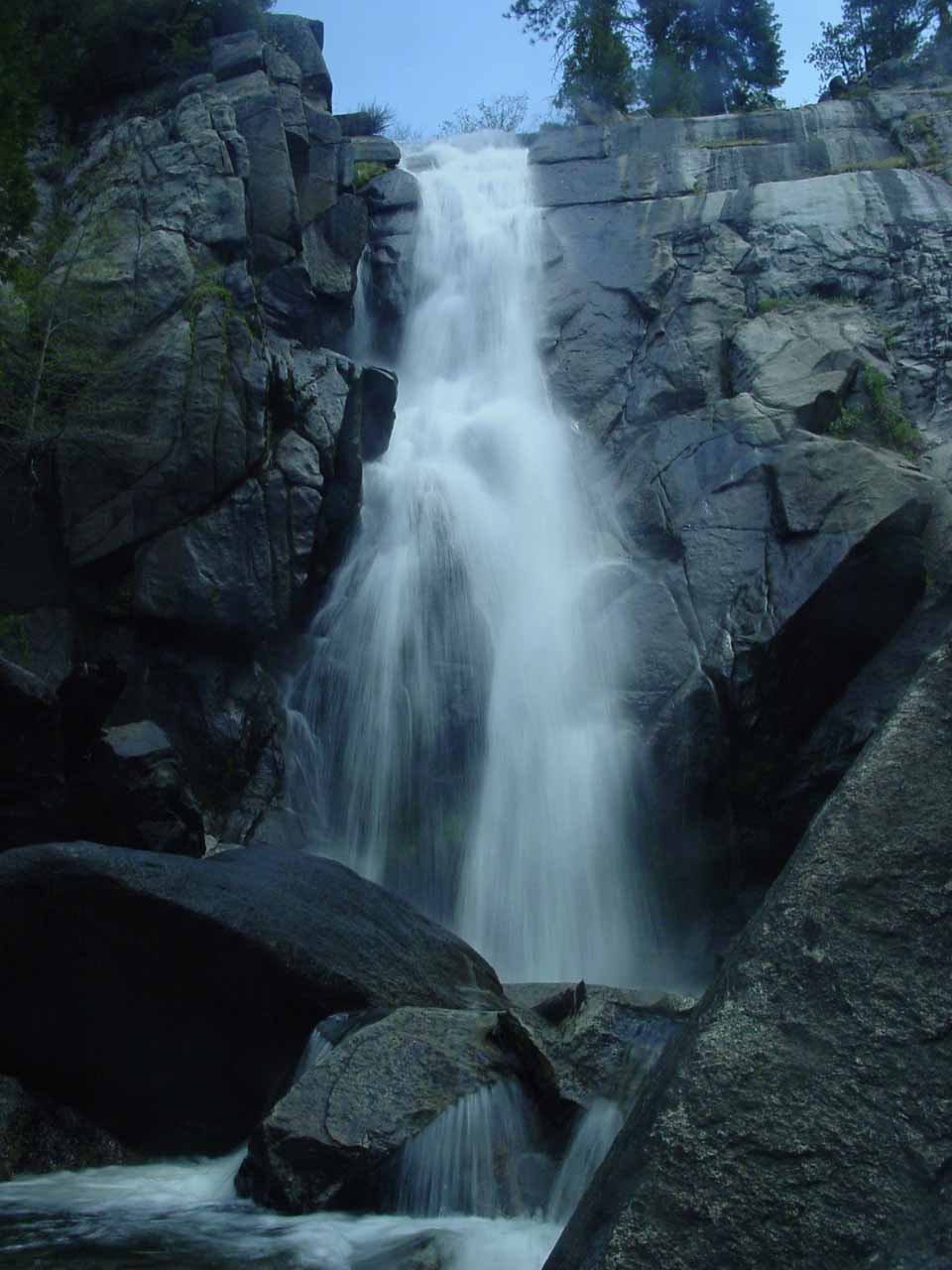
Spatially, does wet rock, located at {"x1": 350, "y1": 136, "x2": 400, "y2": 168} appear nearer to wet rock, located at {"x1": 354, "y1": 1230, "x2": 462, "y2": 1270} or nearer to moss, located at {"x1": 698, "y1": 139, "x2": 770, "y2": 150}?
moss, located at {"x1": 698, "y1": 139, "x2": 770, "y2": 150}

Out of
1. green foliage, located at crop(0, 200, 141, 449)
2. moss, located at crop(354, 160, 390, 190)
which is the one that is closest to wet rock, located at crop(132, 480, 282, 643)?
green foliage, located at crop(0, 200, 141, 449)

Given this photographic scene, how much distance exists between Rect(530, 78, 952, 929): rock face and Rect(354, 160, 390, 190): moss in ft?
10.8

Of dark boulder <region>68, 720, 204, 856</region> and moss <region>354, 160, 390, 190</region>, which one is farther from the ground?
moss <region>354, 160, 390, 190</region>

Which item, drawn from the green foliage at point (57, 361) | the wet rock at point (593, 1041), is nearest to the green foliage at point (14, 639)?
the green foliage at point (57, 361)

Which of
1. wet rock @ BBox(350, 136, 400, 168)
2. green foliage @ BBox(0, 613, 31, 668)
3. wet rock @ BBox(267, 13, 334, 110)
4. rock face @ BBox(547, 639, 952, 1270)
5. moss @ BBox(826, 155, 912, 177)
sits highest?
wet rock @ BBox(267, 13, 334, 110)

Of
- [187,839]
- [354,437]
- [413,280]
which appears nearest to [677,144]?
[413,280]

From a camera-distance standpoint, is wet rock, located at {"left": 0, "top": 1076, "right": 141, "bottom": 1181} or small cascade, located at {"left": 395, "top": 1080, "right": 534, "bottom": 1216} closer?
small cascade, located at {"left": 395, "top": 1080, "right": 534, "bottom": 1216}

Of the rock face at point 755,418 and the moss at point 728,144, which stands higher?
the moss at point 728,144

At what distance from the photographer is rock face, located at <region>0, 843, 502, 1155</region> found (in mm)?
8219

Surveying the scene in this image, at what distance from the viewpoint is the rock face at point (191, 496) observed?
1525 centimetres

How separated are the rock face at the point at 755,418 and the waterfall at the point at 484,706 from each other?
0.66 meters

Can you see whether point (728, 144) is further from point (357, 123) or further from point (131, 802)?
point (131, 802)

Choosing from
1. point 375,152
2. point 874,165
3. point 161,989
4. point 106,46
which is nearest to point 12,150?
point 106,46

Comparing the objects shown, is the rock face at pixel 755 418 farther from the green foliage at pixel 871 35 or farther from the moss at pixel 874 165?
the green foliage at pixel 871 35
